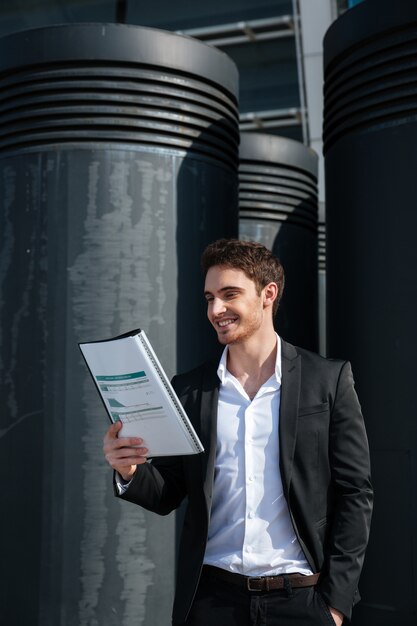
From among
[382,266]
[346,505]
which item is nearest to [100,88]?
[382,266]

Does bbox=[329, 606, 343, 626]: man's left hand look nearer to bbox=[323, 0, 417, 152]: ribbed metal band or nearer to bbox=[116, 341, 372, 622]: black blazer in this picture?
bbox=[116, 341, 372, 622]: black blazer

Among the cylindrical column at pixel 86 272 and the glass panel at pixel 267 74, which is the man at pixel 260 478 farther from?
the glass panel at pixel 267 74

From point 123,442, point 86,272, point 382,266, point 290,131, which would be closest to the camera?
point 123,442

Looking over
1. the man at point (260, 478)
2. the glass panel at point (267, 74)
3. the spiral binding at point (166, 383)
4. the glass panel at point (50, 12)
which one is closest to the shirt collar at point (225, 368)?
the man at point (260, 478)

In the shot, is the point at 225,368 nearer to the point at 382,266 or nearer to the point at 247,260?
the point at 247,260

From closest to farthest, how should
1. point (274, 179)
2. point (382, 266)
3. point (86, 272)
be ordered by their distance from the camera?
point (382, 266) < point (86, 272) < point (274, 179)

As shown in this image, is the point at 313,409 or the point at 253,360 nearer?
the point at 313,409

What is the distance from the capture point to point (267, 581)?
2145 millimetres

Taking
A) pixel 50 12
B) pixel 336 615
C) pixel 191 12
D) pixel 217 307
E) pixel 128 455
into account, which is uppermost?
pixel 50 12

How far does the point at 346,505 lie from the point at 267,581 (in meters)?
0.31

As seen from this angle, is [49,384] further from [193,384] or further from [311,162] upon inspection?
[311,162]

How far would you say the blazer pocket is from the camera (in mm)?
2270

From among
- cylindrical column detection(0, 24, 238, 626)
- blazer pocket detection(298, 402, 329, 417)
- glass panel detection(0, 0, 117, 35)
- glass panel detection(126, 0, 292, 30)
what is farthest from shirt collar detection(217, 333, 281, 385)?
glass panel detection(0, 0, 117, 35)

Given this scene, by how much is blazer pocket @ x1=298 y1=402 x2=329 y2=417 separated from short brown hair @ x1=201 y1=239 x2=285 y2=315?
37 cm
